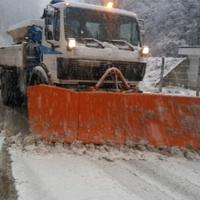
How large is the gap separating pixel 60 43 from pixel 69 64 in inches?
17.7

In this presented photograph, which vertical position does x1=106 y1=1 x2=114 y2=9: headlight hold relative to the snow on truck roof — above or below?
above

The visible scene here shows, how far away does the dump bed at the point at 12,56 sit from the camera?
1024 cm

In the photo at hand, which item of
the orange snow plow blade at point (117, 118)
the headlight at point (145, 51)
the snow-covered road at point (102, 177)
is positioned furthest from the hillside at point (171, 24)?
→ the snow-covered road at point (102, 177)

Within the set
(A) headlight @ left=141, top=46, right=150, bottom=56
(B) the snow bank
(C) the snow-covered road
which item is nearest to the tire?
(A) headlight @ left=141, top=46, right=150, bottom=56

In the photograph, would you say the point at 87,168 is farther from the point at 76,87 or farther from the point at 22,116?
the point at 22,116

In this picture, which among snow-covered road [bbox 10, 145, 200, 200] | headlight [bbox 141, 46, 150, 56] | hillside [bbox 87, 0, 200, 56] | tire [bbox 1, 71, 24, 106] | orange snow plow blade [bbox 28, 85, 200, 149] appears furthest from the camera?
hillside [bbox 87, 0, 200, 56]

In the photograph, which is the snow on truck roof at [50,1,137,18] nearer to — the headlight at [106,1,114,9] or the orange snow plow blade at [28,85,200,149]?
the headlight at [106,1,114,9]

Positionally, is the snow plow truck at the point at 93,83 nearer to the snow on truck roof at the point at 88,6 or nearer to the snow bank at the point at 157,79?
the snow on truck roof at the point at 88,6

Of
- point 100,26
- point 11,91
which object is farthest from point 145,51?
point 11,91

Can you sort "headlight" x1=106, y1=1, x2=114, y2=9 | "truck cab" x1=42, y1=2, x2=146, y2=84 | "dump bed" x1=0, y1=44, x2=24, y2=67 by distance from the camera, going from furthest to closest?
"dump bed" x1=0, y1=44, x2=24, y2=67 → "headlight" x1=106, y1=1, x2=114, y2=9 → "truck cab" x1=42, y1=2, x2=146, y2=84

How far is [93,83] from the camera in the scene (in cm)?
851

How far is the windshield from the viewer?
27.3ft

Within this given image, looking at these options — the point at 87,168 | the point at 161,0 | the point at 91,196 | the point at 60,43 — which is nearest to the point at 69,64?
the point at 60,43

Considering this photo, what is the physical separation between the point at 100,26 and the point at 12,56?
10.7 ft
